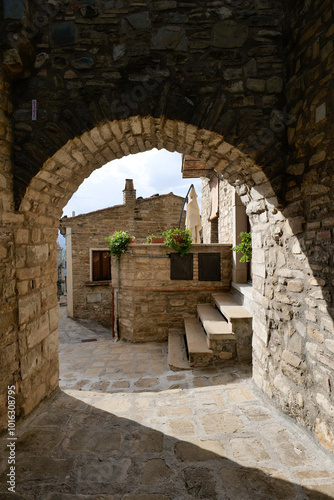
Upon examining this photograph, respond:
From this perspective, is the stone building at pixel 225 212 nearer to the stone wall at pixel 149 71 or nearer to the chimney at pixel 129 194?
the chimney at pixel 129 194

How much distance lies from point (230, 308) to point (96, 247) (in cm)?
738

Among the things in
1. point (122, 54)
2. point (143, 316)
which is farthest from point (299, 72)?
point (143, 316)

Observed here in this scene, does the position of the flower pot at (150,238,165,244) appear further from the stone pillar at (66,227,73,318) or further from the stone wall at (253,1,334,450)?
the stone pillar at (66,227,73,318)

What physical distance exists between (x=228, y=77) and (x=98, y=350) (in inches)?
230

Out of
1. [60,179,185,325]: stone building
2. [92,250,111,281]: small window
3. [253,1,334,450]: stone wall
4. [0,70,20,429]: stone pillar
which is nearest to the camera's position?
[253,1,334,450]: stone wall

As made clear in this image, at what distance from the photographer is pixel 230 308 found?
4910 millimetres

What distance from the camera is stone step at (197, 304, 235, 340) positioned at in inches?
167

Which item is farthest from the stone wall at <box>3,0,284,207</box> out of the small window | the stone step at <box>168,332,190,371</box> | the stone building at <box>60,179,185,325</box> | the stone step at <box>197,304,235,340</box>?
the small window

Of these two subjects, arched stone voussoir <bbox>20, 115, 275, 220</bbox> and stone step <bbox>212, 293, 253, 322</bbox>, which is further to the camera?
stone step <bbox>212, 293, 253, 322</bbox>

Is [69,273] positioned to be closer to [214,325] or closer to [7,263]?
[214,325]

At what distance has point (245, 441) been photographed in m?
2.26

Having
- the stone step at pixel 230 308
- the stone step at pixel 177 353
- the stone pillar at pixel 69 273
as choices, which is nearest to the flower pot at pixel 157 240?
the stone step at pixel 230 308

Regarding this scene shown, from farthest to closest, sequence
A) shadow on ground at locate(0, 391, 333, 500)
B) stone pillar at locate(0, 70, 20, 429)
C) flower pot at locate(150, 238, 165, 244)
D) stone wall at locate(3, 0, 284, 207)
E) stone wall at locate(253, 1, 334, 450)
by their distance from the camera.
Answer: flower pot at locate(150, 238, 165, 244), stone wall at locate(3, 0, 284, 207), stone pillar at locate(0, 70, 20, 429), stone wall at locate(253, 1, 334, 450), shadow on ground at locate(0, 391, 333, 500)

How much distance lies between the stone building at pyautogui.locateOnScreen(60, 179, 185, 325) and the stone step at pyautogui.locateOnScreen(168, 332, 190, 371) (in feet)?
17.4
